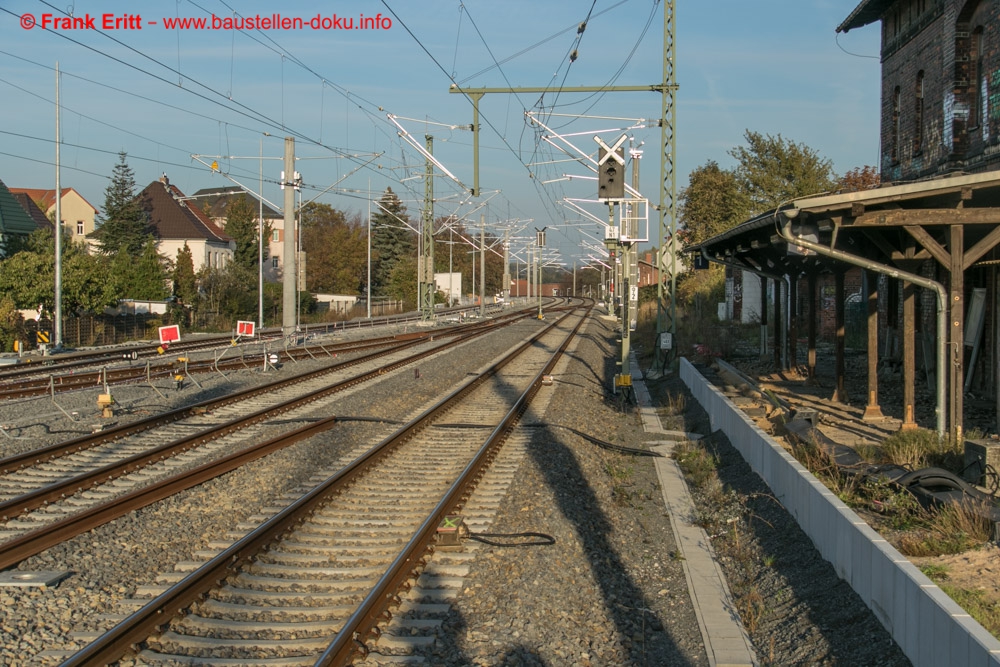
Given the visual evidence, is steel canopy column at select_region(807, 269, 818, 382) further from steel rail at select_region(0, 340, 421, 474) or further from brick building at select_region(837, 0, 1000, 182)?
steel rail at select_region(0, 340, 421, 474)

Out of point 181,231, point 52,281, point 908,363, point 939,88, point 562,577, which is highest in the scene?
point 181,231

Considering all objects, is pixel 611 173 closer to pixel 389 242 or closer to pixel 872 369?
pixel 872 369

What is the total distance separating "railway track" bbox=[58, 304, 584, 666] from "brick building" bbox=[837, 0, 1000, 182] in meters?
10.3

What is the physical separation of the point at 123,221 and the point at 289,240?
4161 cm

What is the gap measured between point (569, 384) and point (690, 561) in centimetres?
1332

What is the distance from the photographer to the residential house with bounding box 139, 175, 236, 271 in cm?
6800

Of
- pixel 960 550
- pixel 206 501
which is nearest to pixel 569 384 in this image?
pixel 206 501

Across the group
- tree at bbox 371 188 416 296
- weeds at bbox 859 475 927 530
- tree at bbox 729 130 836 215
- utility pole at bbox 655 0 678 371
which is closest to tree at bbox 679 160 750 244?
tree at bbox 729 130 836 215

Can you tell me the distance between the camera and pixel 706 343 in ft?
92.2

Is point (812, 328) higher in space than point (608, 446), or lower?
higher

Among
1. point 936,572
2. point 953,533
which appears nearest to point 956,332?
point 953,533

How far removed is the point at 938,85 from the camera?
1723 centimetres

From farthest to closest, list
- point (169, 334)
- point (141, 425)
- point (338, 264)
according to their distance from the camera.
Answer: point (338, 264)
point (169, 334)
point (141, 425)

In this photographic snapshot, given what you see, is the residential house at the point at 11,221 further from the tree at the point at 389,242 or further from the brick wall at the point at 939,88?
the tree at the point at 389,242
